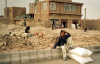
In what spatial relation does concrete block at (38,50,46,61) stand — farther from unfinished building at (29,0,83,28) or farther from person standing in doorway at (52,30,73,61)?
unfinished building at (29,0,83,28)

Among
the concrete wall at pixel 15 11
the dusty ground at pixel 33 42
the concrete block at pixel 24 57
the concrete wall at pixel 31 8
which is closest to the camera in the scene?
the concrete block at pixel 24 57

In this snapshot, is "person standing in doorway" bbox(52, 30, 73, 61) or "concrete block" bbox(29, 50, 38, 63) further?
"person standing in doorway" bbox(52, 30, 73, 61)

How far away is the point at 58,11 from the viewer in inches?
978

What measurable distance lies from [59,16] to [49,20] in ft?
8.92

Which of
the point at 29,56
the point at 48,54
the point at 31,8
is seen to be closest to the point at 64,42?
the point at 48,54

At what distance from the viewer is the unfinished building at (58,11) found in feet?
78.8

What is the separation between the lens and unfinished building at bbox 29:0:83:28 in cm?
2403

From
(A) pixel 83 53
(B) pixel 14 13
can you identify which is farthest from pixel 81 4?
(A) pixel 83 53

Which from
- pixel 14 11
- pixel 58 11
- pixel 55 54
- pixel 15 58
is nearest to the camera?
pixel 15 58

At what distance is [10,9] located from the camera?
94.5 feet

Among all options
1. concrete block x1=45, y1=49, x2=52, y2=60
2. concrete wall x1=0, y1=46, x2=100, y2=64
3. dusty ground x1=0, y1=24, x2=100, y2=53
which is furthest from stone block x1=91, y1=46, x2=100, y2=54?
dusty ground x1=0, y1=24, x2=100, y2=53

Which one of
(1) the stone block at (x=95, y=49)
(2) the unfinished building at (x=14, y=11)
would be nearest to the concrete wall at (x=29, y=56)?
(1) the stone block at (x=95, y=49)

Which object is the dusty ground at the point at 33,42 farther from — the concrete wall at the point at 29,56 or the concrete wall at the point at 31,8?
the concrete wall at the point at 31,8

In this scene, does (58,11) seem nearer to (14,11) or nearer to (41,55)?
(14,11)
